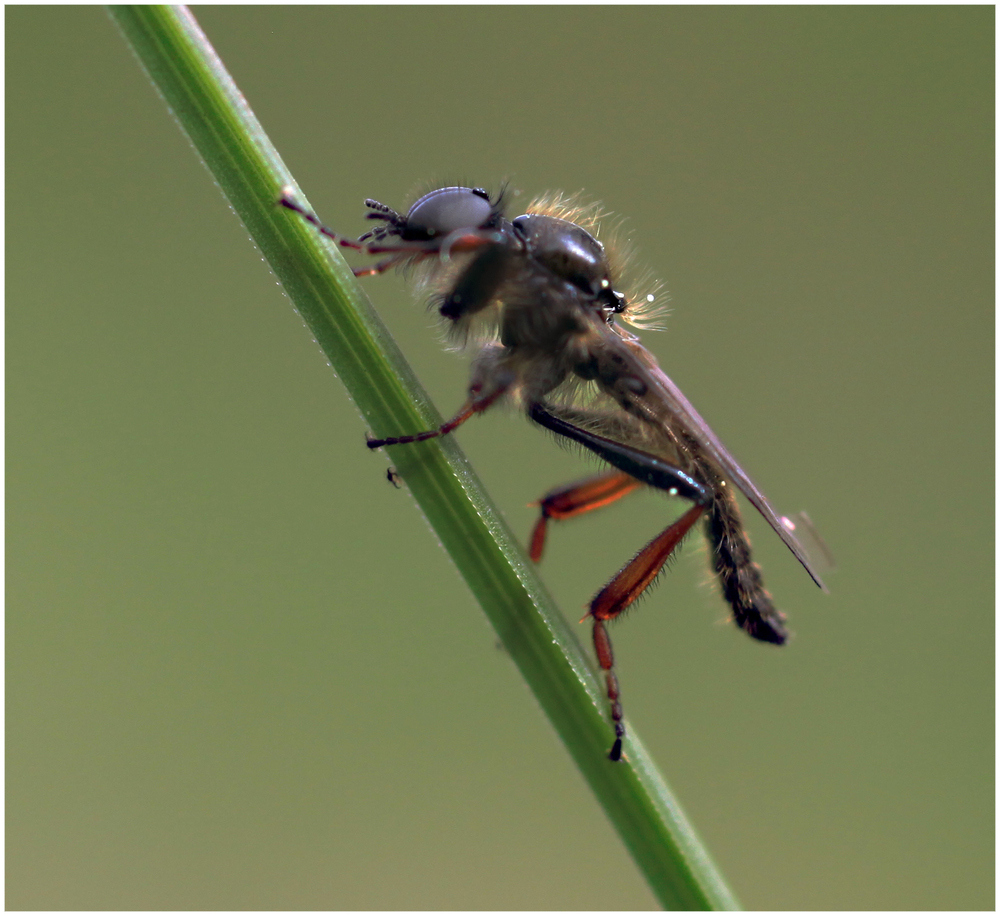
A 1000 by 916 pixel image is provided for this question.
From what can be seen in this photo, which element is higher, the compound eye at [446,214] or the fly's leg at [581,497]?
the compound eye at [446,214]

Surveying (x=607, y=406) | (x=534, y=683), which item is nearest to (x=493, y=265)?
(x=607, y=406)

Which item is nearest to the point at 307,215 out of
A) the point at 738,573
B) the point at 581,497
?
the point at 581,497

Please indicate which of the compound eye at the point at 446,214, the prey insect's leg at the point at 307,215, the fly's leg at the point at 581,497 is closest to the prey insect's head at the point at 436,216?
the compound eye at the point at 446,214

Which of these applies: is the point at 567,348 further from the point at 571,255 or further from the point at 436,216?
the point at 436,216

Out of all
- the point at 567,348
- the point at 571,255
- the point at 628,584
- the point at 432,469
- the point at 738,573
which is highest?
the point at 571,255

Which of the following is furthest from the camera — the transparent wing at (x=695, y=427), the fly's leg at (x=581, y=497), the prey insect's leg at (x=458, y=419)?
the fly's leg at (x=581, y=497)

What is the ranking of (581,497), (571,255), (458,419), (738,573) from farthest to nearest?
(581,497) < (738,573) < (571,255) < (458,419)

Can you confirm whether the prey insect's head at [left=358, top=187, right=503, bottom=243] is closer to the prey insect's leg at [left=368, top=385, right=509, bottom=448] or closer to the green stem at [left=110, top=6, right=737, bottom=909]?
the prey insect's leg at [left=368, top=385, right=509, bottom=448]

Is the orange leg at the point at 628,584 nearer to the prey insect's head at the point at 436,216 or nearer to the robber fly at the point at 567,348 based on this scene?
the robber fly at the point at 567,348
